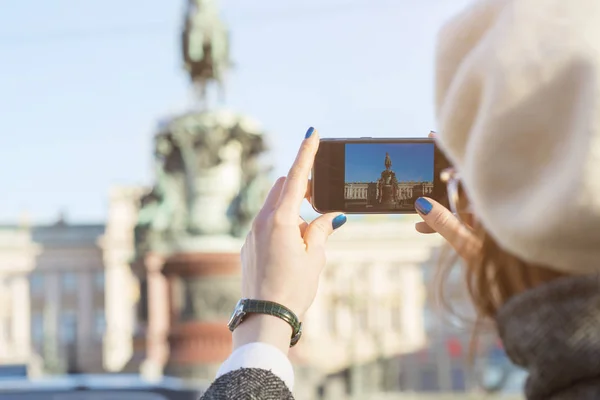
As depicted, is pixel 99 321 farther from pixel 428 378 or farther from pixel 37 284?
pixel 428 378

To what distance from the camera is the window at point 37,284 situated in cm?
5128

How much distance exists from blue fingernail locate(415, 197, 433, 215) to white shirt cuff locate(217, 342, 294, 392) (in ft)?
0.84

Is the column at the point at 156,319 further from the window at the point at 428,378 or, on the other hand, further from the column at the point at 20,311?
the column at the point at 20,311

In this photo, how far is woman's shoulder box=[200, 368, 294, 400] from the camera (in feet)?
3.34

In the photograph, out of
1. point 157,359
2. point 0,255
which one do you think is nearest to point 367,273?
point 0,255

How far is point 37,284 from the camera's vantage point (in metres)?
51.9

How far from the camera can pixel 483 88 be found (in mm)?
858

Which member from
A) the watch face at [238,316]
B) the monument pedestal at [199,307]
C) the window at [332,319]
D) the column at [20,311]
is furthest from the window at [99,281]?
the watch face at [238,316]

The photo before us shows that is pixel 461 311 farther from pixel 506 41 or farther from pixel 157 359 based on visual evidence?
pixel 157 359

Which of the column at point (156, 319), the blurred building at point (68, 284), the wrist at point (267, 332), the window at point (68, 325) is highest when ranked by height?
the wrist at point (267, 332)

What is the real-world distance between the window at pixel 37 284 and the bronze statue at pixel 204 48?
121 feet

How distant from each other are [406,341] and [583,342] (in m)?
49.5

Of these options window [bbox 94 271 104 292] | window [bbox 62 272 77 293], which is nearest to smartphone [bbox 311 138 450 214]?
window [bbox 62 272 77 293]

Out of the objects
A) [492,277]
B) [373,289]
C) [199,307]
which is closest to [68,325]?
[373,289]
